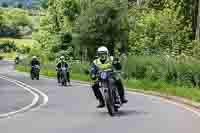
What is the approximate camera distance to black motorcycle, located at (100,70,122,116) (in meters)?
16.5

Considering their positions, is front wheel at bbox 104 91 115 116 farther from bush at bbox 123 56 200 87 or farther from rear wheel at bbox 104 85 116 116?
bush at bbox 123 56 200 87

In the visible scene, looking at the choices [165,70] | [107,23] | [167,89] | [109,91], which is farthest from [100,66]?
[107,23]

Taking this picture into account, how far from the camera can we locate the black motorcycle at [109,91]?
54.1 ft

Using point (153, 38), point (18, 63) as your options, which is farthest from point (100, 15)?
point (18, 63)

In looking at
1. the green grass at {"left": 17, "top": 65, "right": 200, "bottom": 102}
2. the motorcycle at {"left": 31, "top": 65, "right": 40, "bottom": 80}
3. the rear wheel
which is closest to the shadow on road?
the rear wheel

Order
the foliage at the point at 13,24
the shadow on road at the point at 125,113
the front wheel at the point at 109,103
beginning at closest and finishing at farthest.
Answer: the front wheel at the point at 109,103, the shadow on road at the point at 125,113, the foliage at the point at 13,24

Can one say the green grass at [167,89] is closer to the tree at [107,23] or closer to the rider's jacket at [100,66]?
the rider's jacket at [100,66]

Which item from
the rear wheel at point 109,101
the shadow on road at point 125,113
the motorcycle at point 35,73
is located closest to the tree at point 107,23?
the motorcycle at point 35,73

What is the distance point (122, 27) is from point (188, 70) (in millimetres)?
24805

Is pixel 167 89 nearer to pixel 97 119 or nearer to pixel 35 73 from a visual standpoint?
pixel 97 119

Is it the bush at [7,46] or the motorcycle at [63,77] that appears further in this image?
the bush at [7,46]

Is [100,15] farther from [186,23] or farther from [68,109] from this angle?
[68,109]

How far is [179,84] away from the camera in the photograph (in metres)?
30.2

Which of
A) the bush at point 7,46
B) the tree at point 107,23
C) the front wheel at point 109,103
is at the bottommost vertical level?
the bush at point 7,46
